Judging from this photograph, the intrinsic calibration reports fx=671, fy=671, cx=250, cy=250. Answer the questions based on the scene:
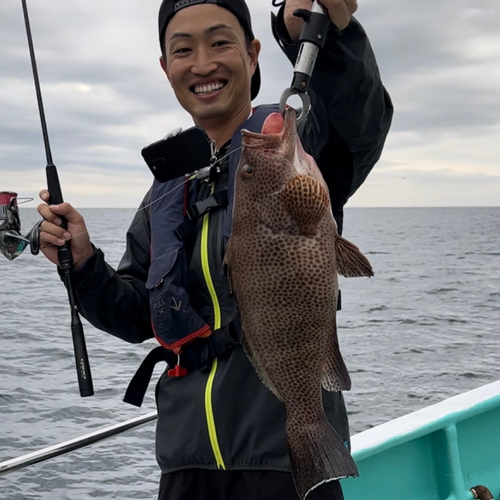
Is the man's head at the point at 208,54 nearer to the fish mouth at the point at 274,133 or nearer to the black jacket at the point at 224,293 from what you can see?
the black jacket at the point at 224,293

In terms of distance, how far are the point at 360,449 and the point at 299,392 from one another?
1737mm

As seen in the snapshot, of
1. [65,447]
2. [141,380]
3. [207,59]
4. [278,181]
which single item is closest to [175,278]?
[141,380]

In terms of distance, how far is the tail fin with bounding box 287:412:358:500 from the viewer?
6.43 ft

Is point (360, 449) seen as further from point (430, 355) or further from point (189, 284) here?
point (430, 355)

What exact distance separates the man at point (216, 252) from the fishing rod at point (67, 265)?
1.7 inches

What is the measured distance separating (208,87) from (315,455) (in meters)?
1.32

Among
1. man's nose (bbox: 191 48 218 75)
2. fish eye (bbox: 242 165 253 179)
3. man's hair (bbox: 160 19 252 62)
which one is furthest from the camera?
man's hair (bbox: 160 19 252 62)

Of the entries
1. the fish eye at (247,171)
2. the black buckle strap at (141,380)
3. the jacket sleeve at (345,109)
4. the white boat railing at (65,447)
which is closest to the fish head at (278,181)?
the fish eye at (247,171)

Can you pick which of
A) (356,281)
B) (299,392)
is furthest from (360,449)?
(356,281)

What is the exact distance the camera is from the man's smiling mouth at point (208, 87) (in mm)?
2424

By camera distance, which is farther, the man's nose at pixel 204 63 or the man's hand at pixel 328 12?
the man's nose at pixel 204 63

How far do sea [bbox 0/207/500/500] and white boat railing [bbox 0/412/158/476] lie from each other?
396 mm

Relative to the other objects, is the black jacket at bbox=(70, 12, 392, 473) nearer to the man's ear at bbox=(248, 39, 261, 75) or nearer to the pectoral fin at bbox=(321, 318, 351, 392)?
the pectoral fin at bbox=(321, 318, 351, 392)

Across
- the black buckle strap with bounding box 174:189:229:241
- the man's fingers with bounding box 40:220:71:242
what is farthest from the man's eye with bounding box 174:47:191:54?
the man's fingers with bounding box 40:220:71:242
